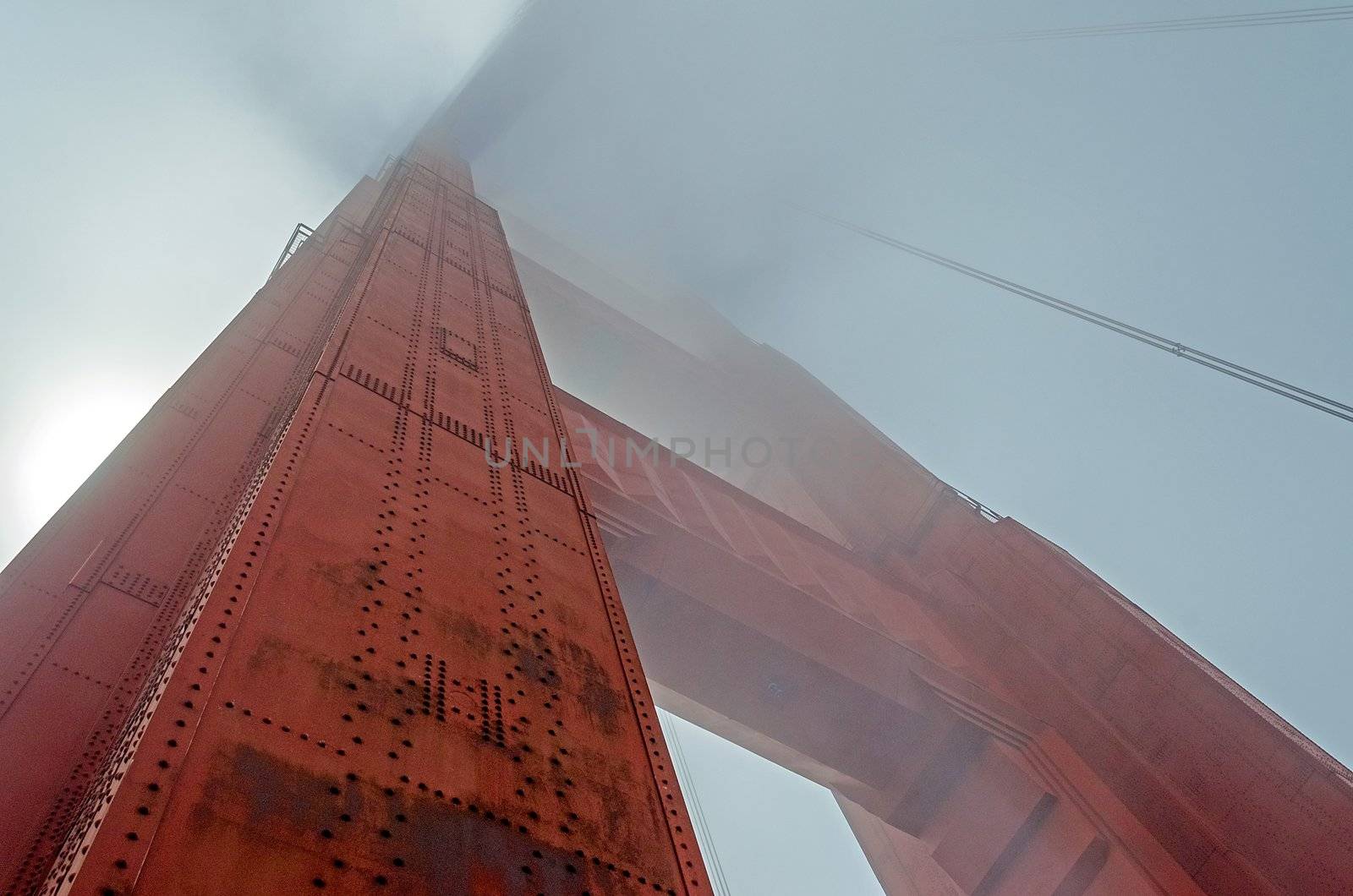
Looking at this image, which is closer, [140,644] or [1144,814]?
[140,644]

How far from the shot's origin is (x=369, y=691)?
8.38ft

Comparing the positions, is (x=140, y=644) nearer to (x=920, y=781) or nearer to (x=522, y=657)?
(x=522, y=657)

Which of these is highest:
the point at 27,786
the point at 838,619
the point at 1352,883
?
the point at 1352,883

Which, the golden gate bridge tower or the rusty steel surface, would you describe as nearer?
the rusty steel surface

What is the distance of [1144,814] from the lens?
835 cm

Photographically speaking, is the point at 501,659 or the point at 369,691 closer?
the point at 369,691

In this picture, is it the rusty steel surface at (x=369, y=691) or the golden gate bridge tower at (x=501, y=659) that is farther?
the golden gate bridge tower at (x=501, y=659)

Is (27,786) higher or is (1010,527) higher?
(1010,527)

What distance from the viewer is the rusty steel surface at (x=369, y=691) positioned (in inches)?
76.1

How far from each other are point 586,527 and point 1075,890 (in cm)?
701

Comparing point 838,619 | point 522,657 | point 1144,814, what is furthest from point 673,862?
point 1144,814

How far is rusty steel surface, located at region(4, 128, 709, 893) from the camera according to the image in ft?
6.34

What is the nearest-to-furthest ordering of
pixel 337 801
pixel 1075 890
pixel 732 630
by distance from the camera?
pixel 337 801 → pixel 1075 890 → pixel 732 630

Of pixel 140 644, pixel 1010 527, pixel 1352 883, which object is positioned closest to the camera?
pixel 140 644
